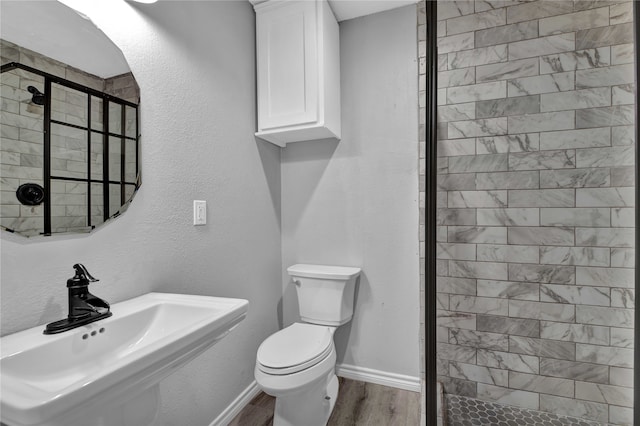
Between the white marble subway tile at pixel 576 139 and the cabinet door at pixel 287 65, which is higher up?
the cabinet door at pixel 287 65

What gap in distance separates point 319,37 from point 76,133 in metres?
1.31

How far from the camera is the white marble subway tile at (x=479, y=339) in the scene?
66cm

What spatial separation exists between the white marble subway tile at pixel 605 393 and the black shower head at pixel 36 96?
142 centimetres

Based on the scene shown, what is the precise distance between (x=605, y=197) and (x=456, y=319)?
19.6 inches

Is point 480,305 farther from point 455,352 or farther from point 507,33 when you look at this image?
point 507,33

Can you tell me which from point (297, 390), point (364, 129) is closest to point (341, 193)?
point (364, 129)

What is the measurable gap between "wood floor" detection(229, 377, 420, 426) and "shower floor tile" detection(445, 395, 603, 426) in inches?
33.3

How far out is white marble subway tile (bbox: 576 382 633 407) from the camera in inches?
16.9

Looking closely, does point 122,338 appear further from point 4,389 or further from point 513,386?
point 513,386

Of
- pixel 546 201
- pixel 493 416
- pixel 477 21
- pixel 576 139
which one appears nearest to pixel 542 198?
pixel 546 201

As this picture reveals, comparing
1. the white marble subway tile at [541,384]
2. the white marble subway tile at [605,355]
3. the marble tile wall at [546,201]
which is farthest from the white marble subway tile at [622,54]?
the white marble subway tile at [541,384]

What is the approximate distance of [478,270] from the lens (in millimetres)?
724

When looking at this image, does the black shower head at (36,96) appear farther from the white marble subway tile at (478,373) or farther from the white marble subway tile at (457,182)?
the white marble subway tile at (478,373)

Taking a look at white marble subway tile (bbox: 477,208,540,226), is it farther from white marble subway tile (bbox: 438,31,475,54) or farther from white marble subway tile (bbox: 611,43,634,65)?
white marble subway tile (bbox: 438,31,475,54)
